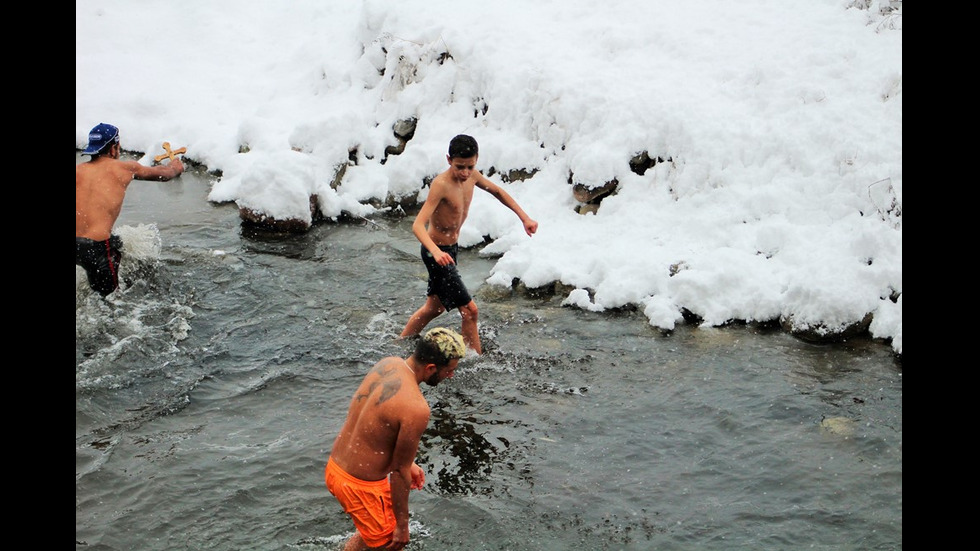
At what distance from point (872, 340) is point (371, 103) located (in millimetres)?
8023

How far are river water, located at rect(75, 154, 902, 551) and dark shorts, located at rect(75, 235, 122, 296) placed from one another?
284 mm

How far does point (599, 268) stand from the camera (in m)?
8.19

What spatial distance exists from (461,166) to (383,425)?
2.84m

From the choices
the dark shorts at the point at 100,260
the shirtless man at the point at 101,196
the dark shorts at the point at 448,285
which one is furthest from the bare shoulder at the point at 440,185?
the dark shorts at the point at 100,260

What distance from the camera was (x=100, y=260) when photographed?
732 centimetres

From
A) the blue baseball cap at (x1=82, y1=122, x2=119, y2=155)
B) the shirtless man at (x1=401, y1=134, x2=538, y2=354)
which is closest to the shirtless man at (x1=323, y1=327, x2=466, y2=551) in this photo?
the shirtless man at (x1=401, y1=134, x2=538, y2=354)

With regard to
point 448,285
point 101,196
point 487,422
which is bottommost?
point 487,422

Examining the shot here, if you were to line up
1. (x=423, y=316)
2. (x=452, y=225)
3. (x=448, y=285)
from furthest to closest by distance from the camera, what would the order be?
(x=423, y=316), (x=452, y=225), (x=448, y=285)

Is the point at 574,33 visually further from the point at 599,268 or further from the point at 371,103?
the point at 599,268

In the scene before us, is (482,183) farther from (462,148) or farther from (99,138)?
(99,138)

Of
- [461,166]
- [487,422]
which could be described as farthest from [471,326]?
[461,166]

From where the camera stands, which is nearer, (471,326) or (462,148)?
(462,148)
